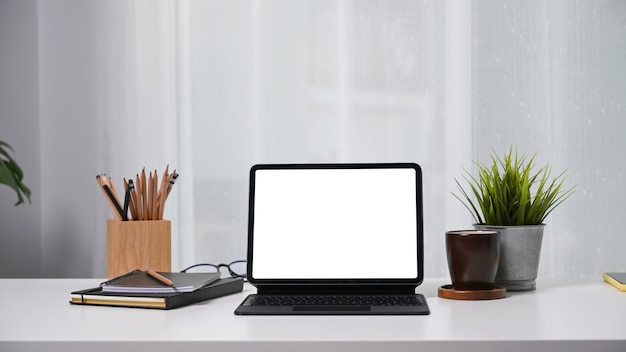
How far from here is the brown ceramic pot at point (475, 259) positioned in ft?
3.67

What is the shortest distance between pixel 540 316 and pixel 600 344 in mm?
147

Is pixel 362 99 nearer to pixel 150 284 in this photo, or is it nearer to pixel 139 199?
pixel 139 199

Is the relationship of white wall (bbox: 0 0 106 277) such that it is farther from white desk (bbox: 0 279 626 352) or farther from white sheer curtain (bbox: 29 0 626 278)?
white desk (bbox: 0 279 626 352)

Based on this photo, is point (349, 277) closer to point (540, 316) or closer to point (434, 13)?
point (540, 316)

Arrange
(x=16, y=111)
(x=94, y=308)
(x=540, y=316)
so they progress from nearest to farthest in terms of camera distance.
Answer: (x=540, y=316), (x=94, y=308), (x=16, y=111)

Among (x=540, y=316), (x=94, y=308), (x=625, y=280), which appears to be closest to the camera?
(x=540, y=316)

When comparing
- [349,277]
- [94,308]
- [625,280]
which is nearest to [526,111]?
[625,280]

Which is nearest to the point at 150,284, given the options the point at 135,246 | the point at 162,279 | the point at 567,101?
the point at 162,279

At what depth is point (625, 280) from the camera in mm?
1207

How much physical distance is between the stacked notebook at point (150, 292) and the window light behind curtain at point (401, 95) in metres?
0.75

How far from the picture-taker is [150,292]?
110 centimetres

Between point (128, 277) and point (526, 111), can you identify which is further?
point (526, 111)

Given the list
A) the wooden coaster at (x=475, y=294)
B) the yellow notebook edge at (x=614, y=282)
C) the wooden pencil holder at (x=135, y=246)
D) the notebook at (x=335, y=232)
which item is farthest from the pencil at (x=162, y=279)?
the yellow notebook edge at (x=614, y=282)

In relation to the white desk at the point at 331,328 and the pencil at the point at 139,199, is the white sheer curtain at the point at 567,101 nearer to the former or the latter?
the white desk at the point at 331,328
